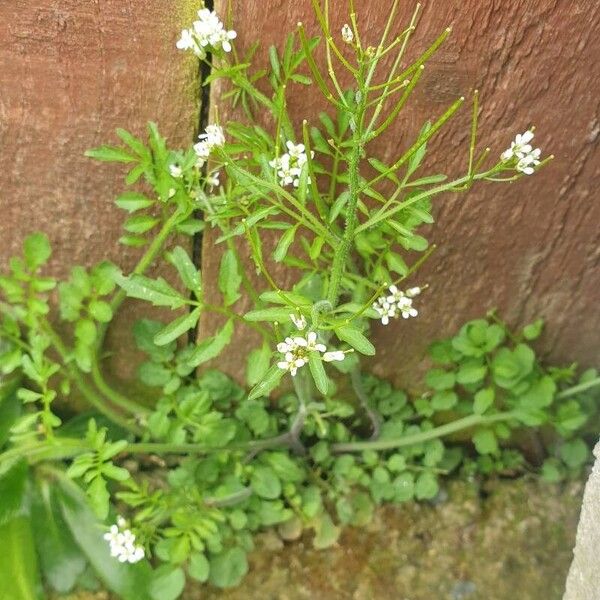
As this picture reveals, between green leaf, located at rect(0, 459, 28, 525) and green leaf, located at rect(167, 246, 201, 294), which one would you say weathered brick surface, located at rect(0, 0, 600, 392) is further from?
green leaf, located at rect(0, 459, 28, 525)

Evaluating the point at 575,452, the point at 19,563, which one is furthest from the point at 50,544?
the point at 575,452

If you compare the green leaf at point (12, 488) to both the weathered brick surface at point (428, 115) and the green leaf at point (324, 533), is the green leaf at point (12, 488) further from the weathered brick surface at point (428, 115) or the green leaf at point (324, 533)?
the green leaf at point (324, 533)

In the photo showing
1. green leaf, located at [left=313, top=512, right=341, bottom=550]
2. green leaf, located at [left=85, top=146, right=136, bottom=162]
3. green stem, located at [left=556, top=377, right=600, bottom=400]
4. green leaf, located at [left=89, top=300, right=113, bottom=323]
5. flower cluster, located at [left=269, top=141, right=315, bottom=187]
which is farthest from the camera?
green leaf, located at [left=313, top=512, right=341, bottom=550]

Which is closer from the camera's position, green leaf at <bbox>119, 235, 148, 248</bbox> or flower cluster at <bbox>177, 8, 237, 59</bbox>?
flower cluster at <bbox>177, 8, 237, 59</bbox>

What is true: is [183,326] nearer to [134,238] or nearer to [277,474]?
[134,238]

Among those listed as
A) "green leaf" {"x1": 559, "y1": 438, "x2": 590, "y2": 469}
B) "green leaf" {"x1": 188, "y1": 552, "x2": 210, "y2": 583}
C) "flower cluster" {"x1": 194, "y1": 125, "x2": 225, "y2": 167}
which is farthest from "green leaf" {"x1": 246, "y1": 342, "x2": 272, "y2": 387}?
"green leaf" {"x1": 559, "y1": 438, "x2": 590, "y2": 469}

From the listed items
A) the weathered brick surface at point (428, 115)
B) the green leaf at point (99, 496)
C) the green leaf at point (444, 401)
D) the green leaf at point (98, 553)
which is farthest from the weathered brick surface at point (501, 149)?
the green leaf at point (98, 553)
